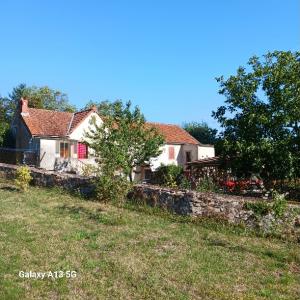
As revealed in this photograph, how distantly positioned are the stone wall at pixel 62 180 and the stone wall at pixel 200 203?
3.06m

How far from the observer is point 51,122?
3722 centimetres

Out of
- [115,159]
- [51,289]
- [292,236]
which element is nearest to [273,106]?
[115,159]

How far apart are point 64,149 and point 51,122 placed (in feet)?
9.64

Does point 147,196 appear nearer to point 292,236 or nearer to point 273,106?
point 292,236

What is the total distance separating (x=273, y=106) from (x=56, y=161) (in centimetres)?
2149

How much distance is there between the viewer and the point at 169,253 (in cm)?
927

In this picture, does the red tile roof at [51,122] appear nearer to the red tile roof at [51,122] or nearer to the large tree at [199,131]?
the red tile roof at [51,122]

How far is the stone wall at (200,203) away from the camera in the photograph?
38.5 ft

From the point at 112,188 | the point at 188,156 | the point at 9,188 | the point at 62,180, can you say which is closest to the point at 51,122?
the point at 188,156

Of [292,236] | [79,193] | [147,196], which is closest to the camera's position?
[292,236]

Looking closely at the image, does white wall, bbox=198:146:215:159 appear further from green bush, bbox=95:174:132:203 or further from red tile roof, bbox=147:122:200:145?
green bush, bbox=95:174:132:203

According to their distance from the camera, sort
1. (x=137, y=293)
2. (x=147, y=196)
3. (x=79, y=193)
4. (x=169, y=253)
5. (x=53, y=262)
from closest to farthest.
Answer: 1. (x=137, y=293)
2. (x=53, y=262)
3. (x=169, y=253)
4. (x=147, y=196)
5. (x=79, y=193)

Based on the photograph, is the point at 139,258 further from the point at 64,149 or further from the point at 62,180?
the point at 64,149

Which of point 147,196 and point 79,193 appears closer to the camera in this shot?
point 147,196
